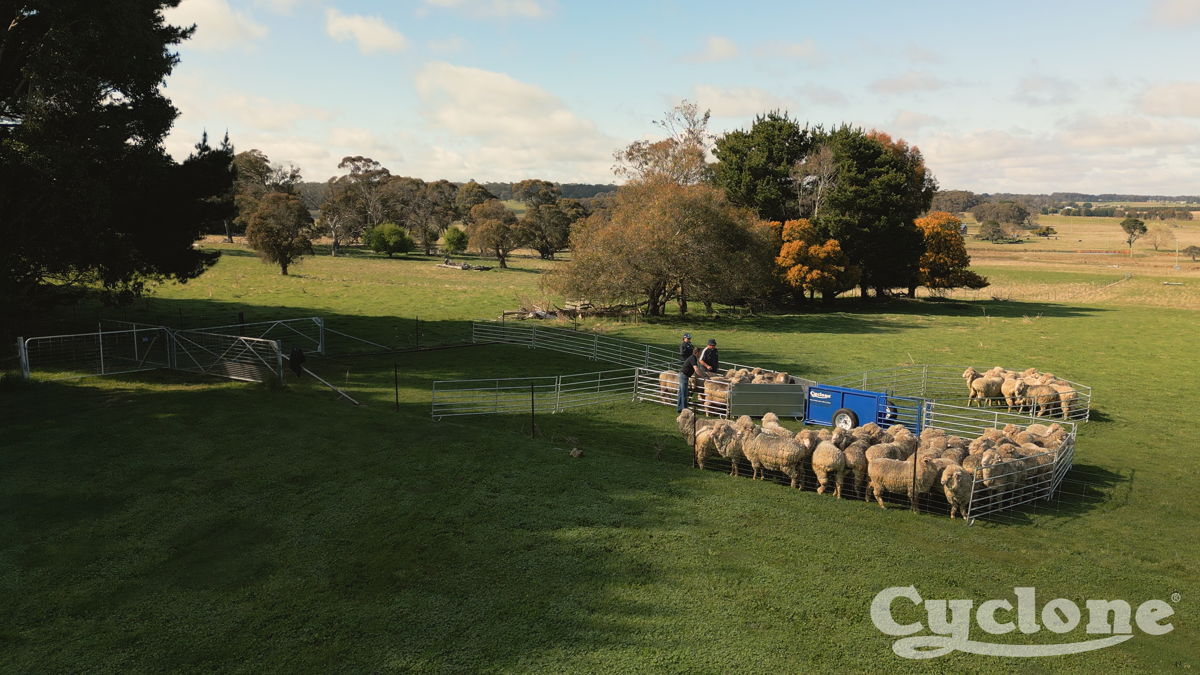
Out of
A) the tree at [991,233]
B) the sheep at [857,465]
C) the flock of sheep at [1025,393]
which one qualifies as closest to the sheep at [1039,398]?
the flock of sheep at [1025,393]

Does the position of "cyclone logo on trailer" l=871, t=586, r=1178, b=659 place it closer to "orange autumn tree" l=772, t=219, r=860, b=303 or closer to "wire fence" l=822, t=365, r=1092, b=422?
"wire fence" l=822, t=365, r=1092, b=422

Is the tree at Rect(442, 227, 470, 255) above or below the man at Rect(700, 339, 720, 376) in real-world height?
above

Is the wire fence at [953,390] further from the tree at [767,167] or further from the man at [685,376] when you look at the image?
the tree at [767,167]

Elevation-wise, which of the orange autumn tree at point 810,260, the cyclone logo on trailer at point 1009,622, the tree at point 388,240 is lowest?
the cyclone logo on trailer at point 1009,622

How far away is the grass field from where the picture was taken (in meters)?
7.36

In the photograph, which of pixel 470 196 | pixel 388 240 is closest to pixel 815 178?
pixel 388 240

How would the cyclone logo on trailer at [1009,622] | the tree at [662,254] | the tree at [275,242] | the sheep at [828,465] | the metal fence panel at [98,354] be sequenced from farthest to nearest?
the tree at [275,242]
the tree at [662,254]
the metal fence panel at [98,354]
the sheep at [828,465]
the cyclone logo on trailer at [1009,622]

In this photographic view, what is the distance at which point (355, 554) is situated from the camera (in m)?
9.39

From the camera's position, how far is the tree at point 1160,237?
114944 millimetres

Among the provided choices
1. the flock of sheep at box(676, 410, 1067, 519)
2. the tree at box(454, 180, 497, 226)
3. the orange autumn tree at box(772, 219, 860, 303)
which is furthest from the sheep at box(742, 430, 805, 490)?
the tree at box(454, 180, 497, 226)

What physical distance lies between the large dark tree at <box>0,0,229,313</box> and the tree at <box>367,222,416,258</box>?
5638cm

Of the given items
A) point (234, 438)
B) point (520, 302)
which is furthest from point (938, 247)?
point (234, 438)

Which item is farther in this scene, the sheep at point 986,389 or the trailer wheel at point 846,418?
the sheep at point 986,389

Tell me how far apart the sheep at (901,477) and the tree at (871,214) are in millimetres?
39904
